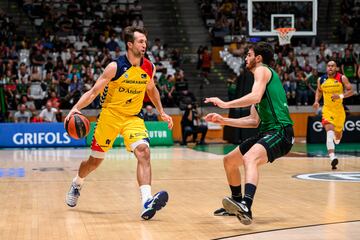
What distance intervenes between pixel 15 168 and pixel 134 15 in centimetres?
1634

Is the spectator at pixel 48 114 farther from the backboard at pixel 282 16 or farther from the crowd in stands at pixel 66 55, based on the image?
the backboard at pixel 282 16

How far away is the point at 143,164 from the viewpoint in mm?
8945

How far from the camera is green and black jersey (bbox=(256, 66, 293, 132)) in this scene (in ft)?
28.1

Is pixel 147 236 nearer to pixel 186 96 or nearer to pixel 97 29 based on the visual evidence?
pixel 186 96

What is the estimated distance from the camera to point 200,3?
33.7 meters

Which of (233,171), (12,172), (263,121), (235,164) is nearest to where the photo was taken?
(263,121)

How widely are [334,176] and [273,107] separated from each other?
18.4 ft

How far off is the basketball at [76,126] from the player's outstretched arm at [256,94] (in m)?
1.74

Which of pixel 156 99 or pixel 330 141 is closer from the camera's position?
pixel 156 99

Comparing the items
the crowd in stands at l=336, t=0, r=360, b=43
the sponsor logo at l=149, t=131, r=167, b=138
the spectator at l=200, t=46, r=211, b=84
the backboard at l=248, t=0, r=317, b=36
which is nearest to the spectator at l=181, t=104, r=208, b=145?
the sponsor logo at l=149, t=131, r=167, b=138

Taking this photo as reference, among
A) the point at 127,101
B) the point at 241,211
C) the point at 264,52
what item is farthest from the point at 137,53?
the point at 241,211

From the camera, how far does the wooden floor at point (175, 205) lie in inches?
309

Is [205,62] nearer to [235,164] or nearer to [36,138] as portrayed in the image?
[36,138]

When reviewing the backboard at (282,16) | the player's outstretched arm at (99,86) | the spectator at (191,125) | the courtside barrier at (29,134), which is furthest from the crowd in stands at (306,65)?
the player's outstretched arm at (99,86)
